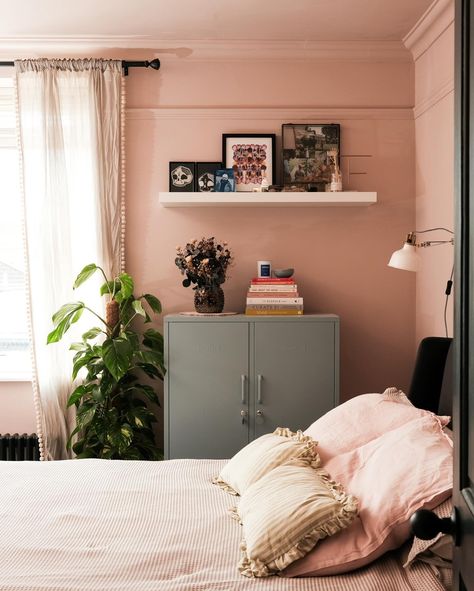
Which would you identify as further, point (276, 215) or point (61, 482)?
point (276, 215)

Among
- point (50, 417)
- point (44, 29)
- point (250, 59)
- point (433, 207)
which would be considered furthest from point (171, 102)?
point (50, 417)

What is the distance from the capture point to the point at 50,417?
387cm

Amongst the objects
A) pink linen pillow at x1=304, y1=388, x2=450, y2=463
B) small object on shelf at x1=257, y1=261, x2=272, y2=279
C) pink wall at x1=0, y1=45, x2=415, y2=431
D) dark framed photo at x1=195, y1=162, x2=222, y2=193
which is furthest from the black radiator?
pink linen pillow at x1=304, y1=388, x2=450, y2=463

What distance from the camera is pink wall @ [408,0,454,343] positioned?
11.0ft

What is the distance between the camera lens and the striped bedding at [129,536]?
1.72 m

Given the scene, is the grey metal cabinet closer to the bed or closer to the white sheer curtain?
the white sheer curtain

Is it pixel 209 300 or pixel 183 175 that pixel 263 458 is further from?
pixel 183 175

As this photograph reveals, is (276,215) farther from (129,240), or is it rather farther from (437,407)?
(437,407)

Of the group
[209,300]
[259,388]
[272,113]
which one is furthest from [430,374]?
[272,113]

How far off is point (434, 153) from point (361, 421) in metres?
1.86

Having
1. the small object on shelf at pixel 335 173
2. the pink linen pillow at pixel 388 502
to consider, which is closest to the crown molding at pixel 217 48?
the small object on shelf at pixel 335 173

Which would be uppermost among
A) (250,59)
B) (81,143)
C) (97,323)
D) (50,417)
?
(250,59)

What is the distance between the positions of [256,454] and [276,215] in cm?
192

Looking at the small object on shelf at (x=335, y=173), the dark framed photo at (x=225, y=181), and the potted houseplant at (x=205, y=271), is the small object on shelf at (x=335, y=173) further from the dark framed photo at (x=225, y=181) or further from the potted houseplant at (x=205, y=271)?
the potted houseplant at (x=205, y=271)
